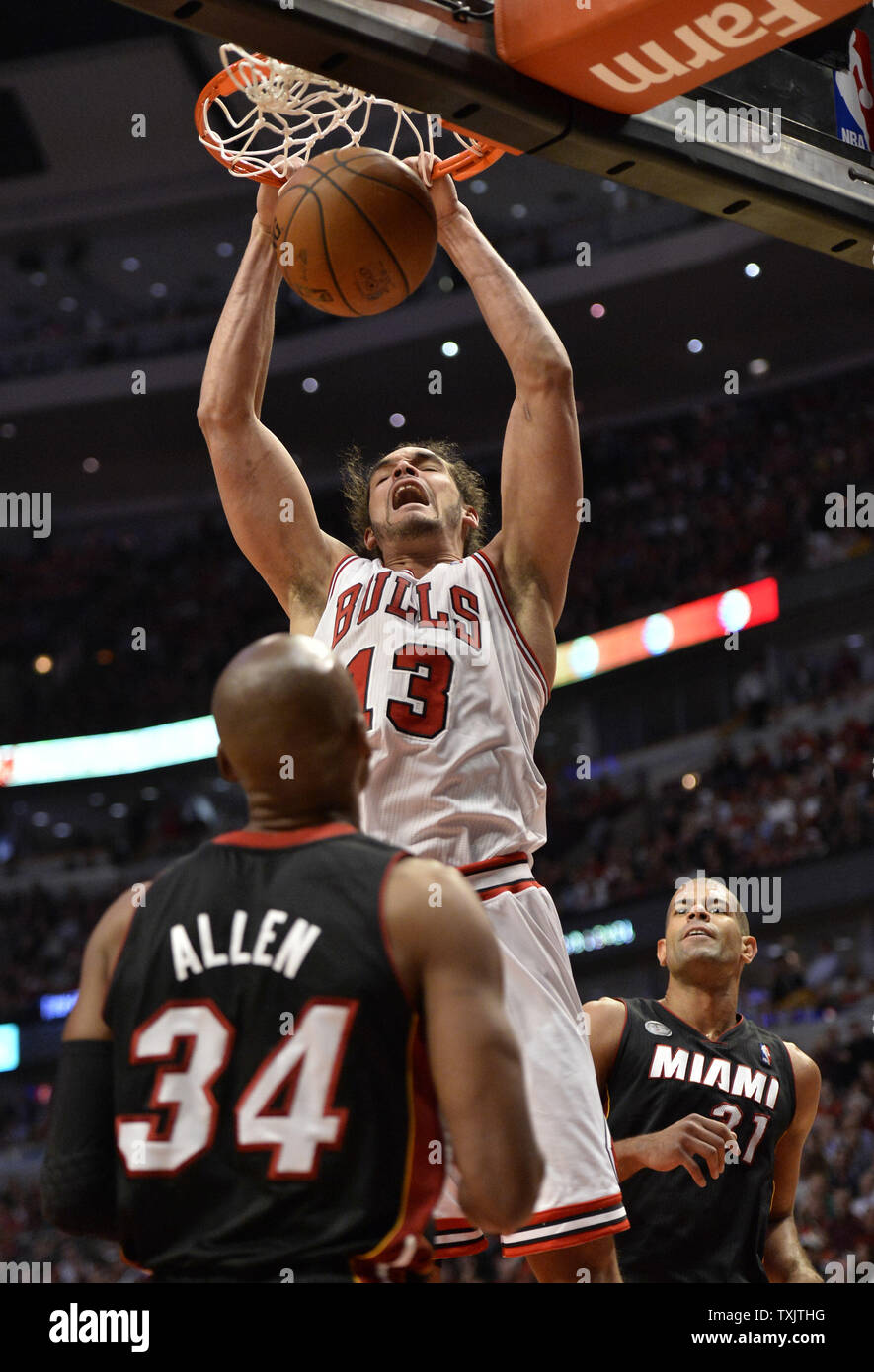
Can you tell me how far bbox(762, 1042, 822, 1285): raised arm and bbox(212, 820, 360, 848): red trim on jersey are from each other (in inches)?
117

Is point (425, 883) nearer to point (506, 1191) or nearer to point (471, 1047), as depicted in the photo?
point (471, 1047)

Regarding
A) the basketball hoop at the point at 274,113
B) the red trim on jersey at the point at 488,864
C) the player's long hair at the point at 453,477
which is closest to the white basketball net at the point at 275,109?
the basketball hoop at the point at 274,113

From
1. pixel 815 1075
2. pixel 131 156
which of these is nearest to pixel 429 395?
pixel 131 156

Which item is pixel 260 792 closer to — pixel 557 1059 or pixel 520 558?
pixel 557 1059

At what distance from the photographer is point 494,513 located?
15.0 metres

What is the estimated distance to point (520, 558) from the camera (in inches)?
143

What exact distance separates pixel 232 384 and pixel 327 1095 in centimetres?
234

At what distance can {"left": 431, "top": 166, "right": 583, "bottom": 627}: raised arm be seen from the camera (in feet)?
11.7

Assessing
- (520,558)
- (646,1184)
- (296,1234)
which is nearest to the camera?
(296,1234)

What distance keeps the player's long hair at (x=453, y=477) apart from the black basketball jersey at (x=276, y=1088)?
2185 millimetres

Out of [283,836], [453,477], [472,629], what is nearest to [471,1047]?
[283,836]

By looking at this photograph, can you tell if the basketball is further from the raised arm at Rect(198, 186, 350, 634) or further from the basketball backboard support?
the basketball backboard support

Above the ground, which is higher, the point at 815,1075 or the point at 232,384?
the point at 232,384

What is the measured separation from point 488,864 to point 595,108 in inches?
65.9
